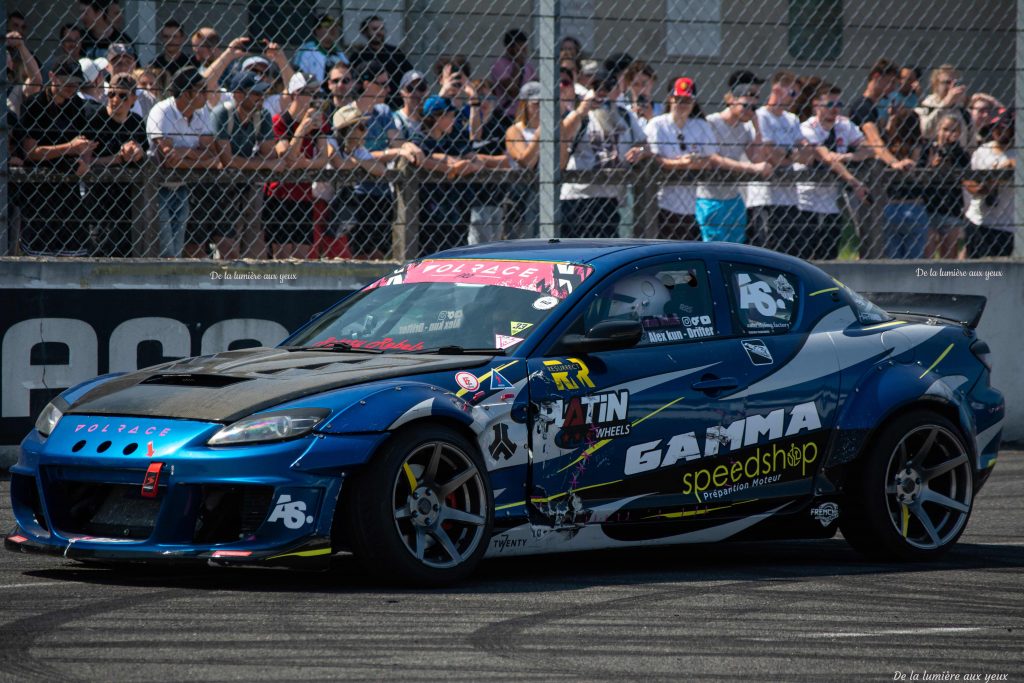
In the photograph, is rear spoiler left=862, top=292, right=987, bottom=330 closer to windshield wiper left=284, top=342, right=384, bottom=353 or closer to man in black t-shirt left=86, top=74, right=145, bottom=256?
windshield wiper left=284, top=342, right=384, bottom=353

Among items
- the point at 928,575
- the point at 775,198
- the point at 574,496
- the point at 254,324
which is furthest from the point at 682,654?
the point at 775,198

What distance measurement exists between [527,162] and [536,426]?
4492 mm

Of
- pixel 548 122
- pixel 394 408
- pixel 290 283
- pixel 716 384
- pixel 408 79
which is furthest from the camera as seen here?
pixel 408 79

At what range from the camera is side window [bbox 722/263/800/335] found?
24.2 ft

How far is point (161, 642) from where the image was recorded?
5117 millimetres

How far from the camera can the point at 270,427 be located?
6.00 m

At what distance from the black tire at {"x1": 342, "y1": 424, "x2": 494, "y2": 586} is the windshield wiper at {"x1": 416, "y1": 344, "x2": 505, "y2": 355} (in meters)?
Result: 0.51

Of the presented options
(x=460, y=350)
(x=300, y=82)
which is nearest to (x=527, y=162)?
(x=300, y=82)

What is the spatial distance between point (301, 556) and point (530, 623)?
94 cm

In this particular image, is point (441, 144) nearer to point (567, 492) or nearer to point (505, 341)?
point (505, 341)

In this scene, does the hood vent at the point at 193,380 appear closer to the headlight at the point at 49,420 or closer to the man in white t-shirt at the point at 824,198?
the headlight at the point at 49,420

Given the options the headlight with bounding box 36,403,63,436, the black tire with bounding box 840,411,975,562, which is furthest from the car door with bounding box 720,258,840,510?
the headlight with bounding box 36,403,63,436

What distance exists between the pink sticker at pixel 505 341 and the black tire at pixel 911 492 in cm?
188

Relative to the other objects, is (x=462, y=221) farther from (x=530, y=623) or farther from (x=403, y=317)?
(x=530, y=623)
